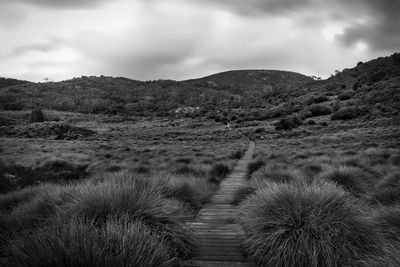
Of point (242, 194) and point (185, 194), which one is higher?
point (185, 194)

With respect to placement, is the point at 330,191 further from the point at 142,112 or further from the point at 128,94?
the point at 128,94

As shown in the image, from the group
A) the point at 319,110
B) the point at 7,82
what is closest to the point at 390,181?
the point at 319,110

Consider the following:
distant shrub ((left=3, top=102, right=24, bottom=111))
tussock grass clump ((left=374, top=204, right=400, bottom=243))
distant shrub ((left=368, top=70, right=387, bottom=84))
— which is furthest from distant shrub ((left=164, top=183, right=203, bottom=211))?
distant shrub ((left=3, top=102, right=24, bottom=111))

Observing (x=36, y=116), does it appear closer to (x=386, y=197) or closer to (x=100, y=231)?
(x=386, y=197)

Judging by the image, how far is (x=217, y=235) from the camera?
5641 millimetres

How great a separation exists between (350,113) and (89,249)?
5023 centimetres

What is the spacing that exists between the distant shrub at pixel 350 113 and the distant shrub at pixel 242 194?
44227 mm

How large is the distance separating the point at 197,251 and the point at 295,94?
8824 centimetres

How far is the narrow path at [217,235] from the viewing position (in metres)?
4.58

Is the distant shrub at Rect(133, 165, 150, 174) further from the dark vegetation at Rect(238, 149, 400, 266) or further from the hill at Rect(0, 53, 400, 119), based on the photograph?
the hill at Rect(0, 53, 400, 119)

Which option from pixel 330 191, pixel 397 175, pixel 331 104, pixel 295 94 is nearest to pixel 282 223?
pixel 330 191

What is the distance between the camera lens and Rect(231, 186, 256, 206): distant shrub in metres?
8.24

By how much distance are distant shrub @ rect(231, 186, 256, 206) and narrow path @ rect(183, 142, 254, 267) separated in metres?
0.15

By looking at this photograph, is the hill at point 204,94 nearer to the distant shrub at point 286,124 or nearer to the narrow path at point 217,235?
the distant shrub at point 286,124
